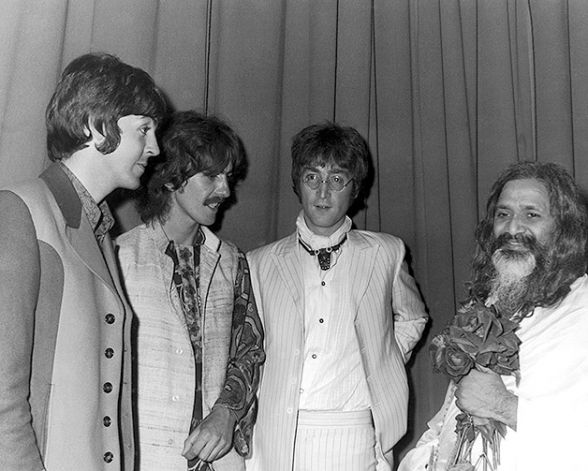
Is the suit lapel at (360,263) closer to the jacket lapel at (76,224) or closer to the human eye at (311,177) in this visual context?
the human eye at (311,177)

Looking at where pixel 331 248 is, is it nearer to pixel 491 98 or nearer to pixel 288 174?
pixel 288 174

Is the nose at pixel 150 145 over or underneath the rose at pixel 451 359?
over

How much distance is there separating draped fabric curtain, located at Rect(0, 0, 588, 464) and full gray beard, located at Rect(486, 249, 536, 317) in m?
0.88

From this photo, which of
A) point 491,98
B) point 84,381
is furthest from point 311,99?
point 84,381

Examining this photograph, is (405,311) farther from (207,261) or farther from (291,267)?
(207,261)

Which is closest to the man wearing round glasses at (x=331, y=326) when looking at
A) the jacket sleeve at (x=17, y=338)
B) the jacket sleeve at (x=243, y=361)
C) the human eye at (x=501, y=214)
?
the jacket sleeve at (x=243, y=361)

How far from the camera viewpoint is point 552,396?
1637mm

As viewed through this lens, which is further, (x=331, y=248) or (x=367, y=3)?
(x=367, y=3)

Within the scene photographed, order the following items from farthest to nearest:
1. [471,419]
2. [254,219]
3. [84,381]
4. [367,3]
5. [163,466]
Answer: [367,3] < [254,219] < [163,466] < [471,419] < [84,381]

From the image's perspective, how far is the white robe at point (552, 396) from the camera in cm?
161

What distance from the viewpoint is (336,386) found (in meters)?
2.26

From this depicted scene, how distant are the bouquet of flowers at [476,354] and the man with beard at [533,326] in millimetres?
26

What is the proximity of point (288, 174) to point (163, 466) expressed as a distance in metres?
1.21

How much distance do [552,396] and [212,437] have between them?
0.88 meters
